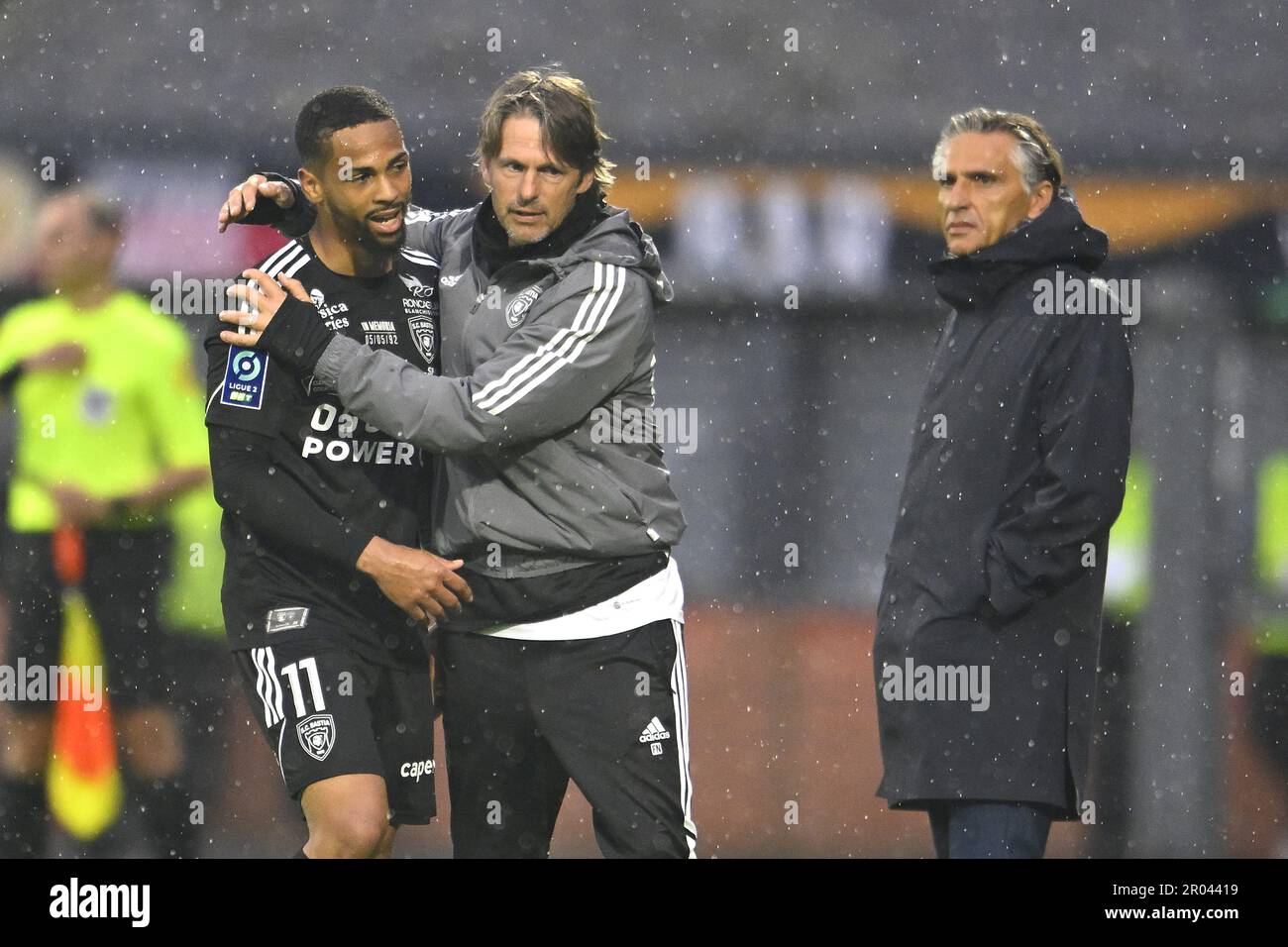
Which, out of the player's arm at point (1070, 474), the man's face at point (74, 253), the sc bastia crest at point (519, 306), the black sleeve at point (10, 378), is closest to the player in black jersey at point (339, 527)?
the sc bastia crest at point (519, 306)

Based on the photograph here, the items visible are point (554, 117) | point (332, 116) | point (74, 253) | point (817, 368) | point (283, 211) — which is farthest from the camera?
point (817, 368)

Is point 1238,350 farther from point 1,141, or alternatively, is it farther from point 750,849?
point 1,141

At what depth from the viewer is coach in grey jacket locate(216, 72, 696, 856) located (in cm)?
322

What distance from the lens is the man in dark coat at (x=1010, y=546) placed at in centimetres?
316

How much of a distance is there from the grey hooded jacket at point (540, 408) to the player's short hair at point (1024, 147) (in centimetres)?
64

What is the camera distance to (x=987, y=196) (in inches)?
130

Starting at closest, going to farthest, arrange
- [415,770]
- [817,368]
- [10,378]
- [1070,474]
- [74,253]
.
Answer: [1070,474]
[415,770]
[10,378]
[74,253]
[817,368]

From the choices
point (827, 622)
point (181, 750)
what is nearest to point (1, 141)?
point (181, 750)

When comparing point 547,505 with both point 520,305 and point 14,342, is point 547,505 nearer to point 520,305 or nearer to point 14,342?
point 520,305

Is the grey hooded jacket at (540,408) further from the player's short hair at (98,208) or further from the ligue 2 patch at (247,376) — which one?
the player's short hair at (98,208)

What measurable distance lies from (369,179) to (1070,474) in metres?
1.37

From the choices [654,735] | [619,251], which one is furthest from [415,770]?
[619,251]

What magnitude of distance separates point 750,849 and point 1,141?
3.60 meters

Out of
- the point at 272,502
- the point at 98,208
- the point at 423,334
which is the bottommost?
the point at 272,502
